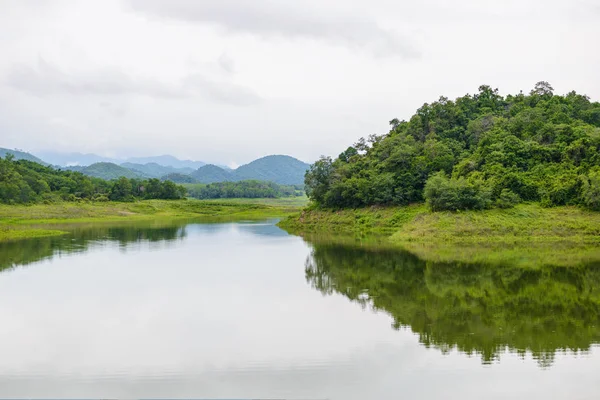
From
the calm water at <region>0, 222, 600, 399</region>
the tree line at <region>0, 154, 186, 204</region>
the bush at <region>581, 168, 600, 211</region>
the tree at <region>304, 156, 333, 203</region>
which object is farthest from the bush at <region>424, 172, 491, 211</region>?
the tree line at <region>0, 154, 186, 204</region>

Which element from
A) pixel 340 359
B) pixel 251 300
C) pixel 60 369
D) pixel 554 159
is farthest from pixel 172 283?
pixel 554 159

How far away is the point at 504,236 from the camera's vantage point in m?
40.0

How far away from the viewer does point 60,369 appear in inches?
501

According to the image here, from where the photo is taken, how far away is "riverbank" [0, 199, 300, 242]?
59.4 m

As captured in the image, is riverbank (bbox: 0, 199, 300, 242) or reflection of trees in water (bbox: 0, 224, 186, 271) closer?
reflection of trees in water (bbox: 0, 224, 186, 271)

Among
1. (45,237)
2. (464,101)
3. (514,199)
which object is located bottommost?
(45,237)

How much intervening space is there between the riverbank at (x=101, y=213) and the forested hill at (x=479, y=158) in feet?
107

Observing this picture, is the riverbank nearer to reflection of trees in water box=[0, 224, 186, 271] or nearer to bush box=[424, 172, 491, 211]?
reflection of trees in water box=[0, 224, 186, 271]

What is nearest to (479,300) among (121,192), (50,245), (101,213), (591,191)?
(591,191)

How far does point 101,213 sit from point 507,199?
67.4 meters

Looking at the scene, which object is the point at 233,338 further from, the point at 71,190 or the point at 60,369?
the point at 71,190

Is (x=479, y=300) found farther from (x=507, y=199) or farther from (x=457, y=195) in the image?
(x=507, y=199)

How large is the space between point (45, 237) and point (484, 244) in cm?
4030

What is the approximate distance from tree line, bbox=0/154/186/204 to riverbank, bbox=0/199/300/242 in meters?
3.27
